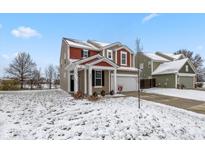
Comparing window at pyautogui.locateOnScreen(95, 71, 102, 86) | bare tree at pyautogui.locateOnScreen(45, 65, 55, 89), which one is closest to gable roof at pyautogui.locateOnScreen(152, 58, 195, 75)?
window at pyautogui.locateOnScreen(95, 71, 102, 86)

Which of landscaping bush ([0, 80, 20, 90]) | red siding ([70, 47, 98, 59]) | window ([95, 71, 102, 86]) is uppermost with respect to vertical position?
red siding ([70, 47, 98, 59])

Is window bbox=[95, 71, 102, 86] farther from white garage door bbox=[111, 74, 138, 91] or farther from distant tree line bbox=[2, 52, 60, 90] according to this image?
distant tree line bbox=[2, 52, 60, 90]

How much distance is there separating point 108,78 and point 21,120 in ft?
30.8

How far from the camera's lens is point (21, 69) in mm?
23531

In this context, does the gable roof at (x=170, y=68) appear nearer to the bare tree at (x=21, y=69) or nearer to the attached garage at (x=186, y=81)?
the attached garage at (x=186, y=81)

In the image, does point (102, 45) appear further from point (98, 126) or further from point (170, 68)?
point (98, 126)

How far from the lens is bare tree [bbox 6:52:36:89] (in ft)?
75.8

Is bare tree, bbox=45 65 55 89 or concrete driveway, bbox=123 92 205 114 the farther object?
bare tree, bbox=45 65 55 89

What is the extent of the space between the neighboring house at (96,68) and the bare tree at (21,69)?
10.2 metres

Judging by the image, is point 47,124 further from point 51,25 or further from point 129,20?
point 129,20

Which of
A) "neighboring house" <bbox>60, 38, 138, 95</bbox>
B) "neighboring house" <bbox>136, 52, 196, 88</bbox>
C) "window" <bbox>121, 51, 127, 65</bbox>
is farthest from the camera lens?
"neighboring house" <bbox>136, 52, 196, 88</bbox>

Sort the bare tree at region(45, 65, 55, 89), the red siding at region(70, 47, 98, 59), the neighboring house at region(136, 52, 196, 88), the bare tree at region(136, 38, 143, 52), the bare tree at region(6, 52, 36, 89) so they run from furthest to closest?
the bare tree at region(45, 65, 55, 89) → the bare tree at region(6, 52, 36, 89) → the neighboring house at region(136, 52, 196, 88) → the red siding at region(70, 47, 98, 59) → the bare tree at region(136, 38, 143, 52)

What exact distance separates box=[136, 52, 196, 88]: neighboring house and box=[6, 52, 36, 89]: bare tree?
52.8 feet

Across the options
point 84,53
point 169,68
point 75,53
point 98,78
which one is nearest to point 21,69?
point 75,53
